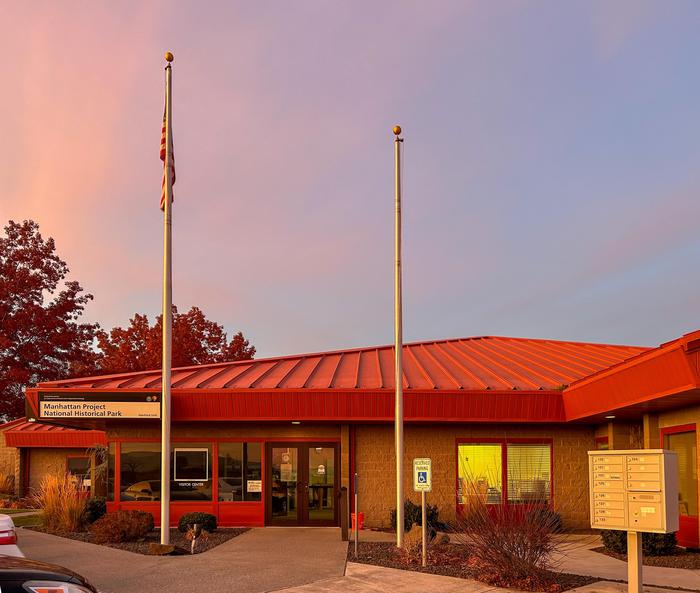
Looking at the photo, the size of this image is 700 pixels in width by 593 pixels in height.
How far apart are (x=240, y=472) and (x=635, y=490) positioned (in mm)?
12965

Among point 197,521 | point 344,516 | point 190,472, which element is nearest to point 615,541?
point 344,516

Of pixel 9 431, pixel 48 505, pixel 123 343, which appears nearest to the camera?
pixel 48 505

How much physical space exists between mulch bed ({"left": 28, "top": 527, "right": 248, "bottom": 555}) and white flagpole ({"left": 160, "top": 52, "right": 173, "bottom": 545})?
0.68 metres

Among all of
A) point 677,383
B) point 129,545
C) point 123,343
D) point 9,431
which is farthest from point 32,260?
point 677,383

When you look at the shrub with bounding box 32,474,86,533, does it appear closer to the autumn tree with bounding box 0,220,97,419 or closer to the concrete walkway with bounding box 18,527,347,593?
the concrete walkway with bounding box 18,527,347,593

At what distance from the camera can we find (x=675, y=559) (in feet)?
48.9

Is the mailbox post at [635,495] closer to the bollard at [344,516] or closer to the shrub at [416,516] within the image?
the shrub at [416,516]

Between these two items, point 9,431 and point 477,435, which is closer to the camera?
point 477,435

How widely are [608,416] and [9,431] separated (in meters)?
27.1

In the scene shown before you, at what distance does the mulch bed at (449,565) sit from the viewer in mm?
11938

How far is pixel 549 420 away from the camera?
1998cm

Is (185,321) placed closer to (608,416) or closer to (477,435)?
(477,435)

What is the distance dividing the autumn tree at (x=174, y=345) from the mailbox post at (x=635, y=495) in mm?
48028

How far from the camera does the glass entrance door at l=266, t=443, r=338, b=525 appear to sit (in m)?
20.9
